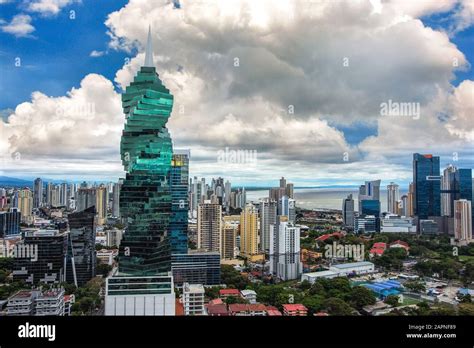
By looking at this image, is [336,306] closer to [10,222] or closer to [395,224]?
[395,224]

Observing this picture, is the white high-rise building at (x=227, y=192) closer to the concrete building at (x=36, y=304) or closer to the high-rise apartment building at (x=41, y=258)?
the high-rise apartment building at (x=41, y=258)

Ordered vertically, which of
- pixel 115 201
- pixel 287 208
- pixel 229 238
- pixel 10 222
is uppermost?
pixel 115 201

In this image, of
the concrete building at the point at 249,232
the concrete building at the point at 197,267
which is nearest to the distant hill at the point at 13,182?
the concrete building at the point at 197,267

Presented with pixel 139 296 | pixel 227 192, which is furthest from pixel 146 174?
pixel 227 192

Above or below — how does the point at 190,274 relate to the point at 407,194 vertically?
below
